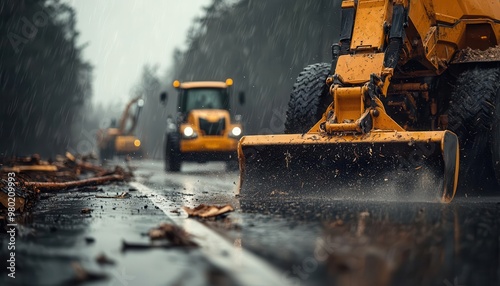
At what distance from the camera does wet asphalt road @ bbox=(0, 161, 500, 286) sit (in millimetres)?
4184

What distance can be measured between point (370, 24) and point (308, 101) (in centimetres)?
150

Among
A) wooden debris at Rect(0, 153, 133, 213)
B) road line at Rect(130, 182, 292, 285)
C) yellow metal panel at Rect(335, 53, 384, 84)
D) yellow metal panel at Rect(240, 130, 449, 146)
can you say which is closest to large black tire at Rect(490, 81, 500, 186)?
yellow metal panel at Rect(240, 130, 449, 146)

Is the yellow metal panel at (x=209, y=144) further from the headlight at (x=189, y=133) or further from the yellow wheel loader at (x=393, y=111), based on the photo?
the yellow wheel loader at (x=393, y=111)

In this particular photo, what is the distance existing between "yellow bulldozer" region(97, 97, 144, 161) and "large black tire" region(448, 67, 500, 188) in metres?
40.1

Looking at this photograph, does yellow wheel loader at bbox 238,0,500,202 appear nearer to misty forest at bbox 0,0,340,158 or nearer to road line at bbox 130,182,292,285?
road line at bbox 130,182,292,285

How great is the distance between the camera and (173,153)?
22578 mm

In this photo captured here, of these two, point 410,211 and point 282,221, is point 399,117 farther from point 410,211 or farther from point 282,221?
point 282,221

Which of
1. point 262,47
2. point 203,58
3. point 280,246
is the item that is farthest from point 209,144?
point 203,58

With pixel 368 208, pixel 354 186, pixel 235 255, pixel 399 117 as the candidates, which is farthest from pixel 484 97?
pixel 235 255

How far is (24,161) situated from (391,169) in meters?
11.9

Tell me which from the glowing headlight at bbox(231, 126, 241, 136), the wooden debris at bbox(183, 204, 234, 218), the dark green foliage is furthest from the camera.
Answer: the dark green foliage

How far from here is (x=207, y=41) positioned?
235ft

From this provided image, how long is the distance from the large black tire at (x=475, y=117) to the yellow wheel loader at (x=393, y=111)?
0.04 ft

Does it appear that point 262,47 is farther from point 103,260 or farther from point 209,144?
point 103,260
